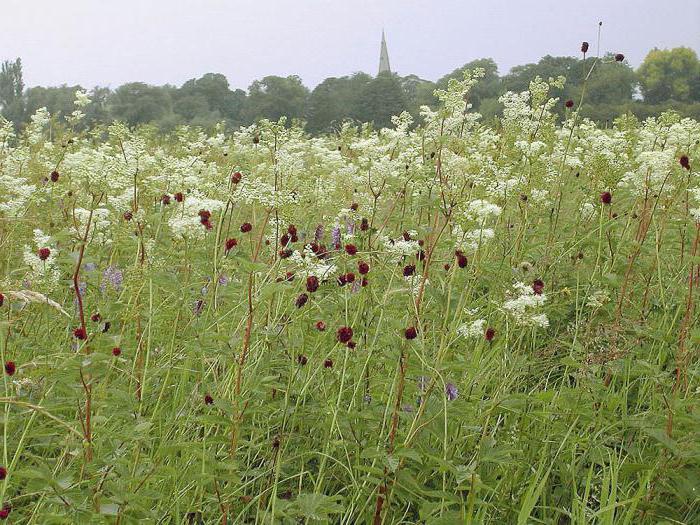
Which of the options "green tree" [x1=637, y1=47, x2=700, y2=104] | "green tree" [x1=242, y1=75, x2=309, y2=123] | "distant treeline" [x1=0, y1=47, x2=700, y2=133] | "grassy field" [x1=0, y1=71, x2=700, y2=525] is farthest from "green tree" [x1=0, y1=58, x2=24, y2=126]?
"grassy field" [x1=0, y1=71, x2=700, y2=525]

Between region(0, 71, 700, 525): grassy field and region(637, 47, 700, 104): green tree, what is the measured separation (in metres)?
59.5

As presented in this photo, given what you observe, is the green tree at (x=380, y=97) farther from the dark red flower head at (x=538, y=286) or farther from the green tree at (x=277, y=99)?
the dark red flower head at (x=538, y=286)

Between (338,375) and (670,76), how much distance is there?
266 feet

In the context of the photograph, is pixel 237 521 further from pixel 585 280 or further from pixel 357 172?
pixel 357 172

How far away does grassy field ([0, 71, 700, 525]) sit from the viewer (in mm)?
2113

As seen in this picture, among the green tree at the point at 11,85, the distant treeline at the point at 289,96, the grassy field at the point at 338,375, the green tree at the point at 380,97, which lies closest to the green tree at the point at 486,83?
the distant treeline at the point at 289,96

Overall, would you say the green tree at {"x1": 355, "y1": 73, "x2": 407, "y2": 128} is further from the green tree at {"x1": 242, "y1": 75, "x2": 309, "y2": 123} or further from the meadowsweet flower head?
the meadowsweet flower head

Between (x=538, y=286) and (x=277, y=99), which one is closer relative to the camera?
(x=538, y=286)

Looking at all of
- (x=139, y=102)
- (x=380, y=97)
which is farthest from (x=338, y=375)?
(x=139, y=102)

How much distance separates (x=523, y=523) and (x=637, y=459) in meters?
0.89

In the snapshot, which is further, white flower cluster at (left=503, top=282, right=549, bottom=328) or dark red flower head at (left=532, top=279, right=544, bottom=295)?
dark red flower head at (left=532, top=279, right=544, bottom=295)

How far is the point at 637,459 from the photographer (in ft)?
8.93

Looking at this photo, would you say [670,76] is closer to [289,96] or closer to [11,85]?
[289,96]

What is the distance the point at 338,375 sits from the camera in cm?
266
